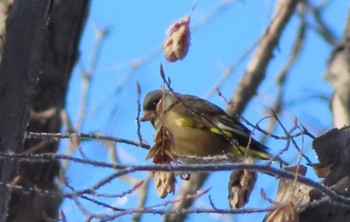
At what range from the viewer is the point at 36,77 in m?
2.73

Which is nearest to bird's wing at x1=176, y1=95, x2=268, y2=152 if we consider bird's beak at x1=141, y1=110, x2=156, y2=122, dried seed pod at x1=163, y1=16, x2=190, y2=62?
bird's beak at x1=141, y1=110, x2=156, y2=122

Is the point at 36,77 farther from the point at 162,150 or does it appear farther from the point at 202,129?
the point at 202,129

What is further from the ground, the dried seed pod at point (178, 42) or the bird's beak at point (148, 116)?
the bird's beak at point (148, 116)

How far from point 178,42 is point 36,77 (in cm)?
52

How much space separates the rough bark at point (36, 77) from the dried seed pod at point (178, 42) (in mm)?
339

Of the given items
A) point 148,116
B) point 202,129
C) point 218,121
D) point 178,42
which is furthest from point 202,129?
point 178,42

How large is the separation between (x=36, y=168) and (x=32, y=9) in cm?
136

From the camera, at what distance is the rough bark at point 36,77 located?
2.69m

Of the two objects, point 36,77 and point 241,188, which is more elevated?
point 36,77

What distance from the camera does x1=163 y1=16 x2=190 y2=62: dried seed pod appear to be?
10.2 ft

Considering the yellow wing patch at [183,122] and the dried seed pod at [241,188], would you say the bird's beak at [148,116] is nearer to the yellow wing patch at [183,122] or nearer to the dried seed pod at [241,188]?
the yellow wing patch at [183,122]

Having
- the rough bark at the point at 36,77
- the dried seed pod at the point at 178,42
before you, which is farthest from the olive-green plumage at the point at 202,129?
the dried seed pod at the point at 178,42

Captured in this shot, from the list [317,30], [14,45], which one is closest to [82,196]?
[14,45]

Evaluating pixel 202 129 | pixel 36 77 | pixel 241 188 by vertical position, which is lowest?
pixel 241 188
